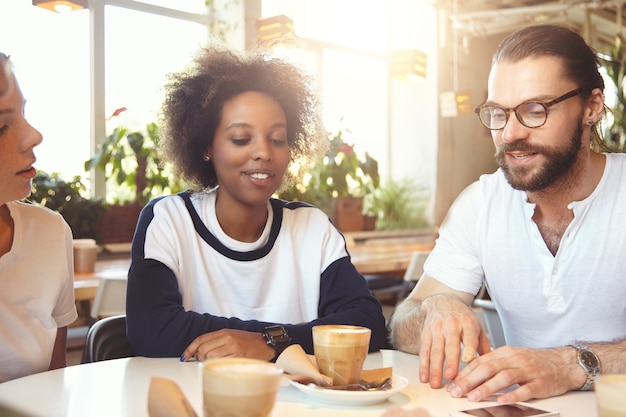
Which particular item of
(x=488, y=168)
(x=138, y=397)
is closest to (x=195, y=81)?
(x=138, y=397)

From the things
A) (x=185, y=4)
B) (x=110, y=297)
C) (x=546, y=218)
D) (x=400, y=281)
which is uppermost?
(x=185, y=4)

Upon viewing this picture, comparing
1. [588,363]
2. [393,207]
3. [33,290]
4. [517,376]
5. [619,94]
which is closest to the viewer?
[517,376]

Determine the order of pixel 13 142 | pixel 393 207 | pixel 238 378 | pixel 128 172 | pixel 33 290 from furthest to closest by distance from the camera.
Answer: pixel 393 207, pixel 128 172, pixel 33 290, pixel 13 142, pixel 238 378

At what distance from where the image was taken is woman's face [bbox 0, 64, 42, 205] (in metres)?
1.52

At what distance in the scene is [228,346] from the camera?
160 centimetres

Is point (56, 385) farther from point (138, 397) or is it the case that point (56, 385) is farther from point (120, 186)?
point (120, 186)

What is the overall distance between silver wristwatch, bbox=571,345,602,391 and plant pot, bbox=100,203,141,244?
3.78 meters

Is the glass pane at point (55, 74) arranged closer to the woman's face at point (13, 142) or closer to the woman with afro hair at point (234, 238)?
the woman with afro hair at point (234, 238)

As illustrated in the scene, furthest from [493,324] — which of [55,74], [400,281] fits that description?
[55,74]

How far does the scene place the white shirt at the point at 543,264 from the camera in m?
1.83

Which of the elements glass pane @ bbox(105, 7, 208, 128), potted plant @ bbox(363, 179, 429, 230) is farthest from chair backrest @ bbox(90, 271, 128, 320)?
potted plant @ bbox(363, 179, 429, 230)

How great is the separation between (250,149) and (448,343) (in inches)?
35.6

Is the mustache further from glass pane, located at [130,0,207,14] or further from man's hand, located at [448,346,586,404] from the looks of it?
glass pane, located at [130,0,207,14]

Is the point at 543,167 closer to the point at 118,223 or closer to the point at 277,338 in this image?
the point at 277,338
